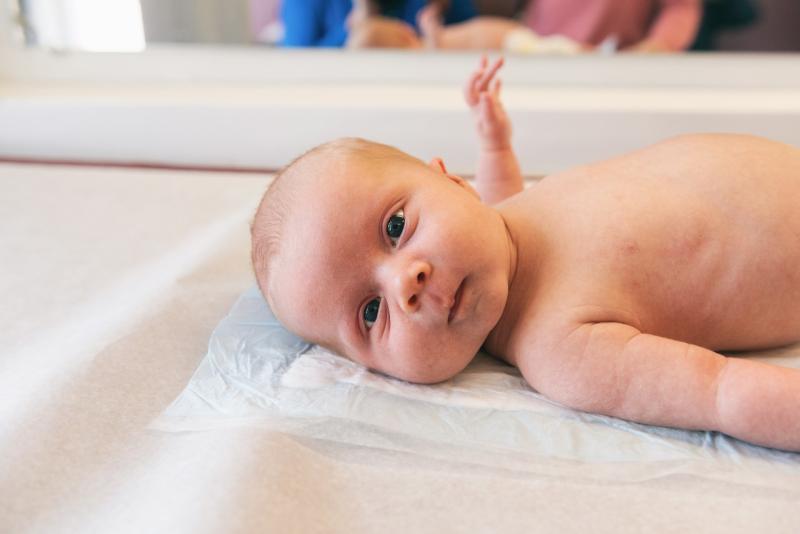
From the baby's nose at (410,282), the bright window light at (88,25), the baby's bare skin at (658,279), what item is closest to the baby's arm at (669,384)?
the baby's bare skin at (658,279)

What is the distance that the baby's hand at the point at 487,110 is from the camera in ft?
3.95

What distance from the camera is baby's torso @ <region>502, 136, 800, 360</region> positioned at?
0.82m

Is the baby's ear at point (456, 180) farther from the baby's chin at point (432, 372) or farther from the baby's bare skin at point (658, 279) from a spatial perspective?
the baby's chin at point (432, 372)

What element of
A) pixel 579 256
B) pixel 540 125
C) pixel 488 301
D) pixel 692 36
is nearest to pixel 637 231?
pixel 579 256

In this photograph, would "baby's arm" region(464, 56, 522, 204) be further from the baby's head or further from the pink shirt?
the pink shirt

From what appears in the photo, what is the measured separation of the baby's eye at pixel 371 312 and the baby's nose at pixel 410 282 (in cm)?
6

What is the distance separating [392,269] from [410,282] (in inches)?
1.6

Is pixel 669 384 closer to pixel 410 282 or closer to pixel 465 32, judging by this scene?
pixel 410 282

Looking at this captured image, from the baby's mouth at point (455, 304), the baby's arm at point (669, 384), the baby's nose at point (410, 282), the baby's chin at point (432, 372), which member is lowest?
the baby's chin at point (432, 372)

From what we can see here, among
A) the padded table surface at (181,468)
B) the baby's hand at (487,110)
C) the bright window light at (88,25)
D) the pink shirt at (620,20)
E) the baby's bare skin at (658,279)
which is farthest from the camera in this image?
the bright window light at (88,25)

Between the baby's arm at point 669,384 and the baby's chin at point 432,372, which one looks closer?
the baby's arm at point 669,384

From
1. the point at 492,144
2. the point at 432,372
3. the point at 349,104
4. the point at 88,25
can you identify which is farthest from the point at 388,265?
Result: the point at 88,25

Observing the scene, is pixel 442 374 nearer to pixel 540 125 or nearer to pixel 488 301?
pixel 488 301

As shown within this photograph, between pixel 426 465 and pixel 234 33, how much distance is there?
1507 mm
